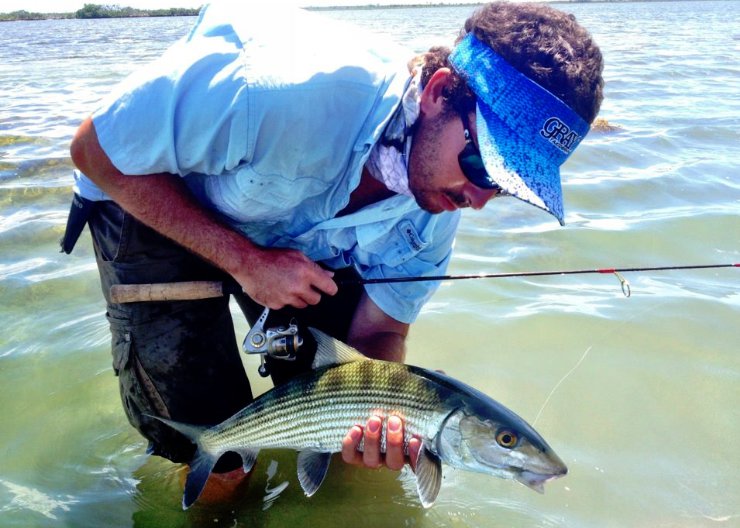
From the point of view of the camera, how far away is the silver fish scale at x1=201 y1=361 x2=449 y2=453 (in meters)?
2.45

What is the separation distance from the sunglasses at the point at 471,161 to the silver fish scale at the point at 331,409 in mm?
780

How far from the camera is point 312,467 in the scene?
268 centimetres

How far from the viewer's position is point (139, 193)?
2.50m

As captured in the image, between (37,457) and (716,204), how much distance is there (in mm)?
5802

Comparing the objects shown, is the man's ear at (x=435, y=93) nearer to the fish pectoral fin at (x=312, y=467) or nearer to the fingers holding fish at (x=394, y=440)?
the fingers holding fish at (x=394, y=440)

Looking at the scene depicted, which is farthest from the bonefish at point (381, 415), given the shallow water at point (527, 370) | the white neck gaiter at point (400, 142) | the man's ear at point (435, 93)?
the man's ear at point (435, 93)

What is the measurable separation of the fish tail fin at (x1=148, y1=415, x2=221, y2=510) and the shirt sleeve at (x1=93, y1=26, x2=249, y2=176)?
1140 mm

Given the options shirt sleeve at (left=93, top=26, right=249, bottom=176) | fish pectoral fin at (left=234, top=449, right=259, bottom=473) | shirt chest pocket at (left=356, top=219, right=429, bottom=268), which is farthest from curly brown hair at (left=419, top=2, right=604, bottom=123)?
fish pectoral fin at (left=234, top=449, right=259, bottom=473)

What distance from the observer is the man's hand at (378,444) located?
7.88ft

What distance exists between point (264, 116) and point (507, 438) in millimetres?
1408

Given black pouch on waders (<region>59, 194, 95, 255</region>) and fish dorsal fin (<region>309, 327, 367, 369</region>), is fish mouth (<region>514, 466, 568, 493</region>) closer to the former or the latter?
fish dorsal fin (<region>309, 327, 367, 369</region>)

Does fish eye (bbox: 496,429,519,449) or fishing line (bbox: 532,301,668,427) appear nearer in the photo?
fish eye (bbox: 496,429,519,449)

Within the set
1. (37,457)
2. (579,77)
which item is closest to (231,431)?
(37,457)

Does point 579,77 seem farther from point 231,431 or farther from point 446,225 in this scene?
point 231,431
